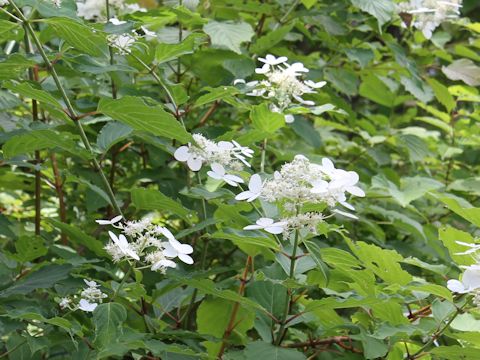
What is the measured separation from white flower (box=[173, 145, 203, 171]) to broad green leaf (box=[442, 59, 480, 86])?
114cm

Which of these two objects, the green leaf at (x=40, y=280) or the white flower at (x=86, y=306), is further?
the green leaf at (x=40, y=280)

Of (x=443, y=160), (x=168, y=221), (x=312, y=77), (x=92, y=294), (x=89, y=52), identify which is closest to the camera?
(x=92, y=294)

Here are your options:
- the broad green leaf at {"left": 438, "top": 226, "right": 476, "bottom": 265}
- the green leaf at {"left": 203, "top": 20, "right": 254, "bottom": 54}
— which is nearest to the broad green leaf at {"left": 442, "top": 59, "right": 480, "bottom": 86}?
the green leaf at {"left": 203, "top": 20, "right": 254, "bottom": 54}

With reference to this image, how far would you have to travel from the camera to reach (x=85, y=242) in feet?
4.75

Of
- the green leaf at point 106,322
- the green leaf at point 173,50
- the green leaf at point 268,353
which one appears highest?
the green leaf at point 173,50

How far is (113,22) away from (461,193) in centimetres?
125

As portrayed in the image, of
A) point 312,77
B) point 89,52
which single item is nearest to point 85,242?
point 89,52

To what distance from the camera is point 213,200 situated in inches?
48.9

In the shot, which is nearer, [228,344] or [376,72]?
[228,344]

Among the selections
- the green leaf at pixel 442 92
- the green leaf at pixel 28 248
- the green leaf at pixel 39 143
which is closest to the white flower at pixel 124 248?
the green leaf at pixel 39 143

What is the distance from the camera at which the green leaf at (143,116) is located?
1.17 meters

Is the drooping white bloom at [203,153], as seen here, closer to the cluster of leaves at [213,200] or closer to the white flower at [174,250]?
the cluster of leaves at [213,200]

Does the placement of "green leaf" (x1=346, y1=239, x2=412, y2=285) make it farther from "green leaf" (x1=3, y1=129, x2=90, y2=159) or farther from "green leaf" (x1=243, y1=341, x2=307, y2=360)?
"green leaf" (x1=3, y1=129, x2=90, y2=159)

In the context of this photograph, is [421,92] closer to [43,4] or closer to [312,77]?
[312,77]
